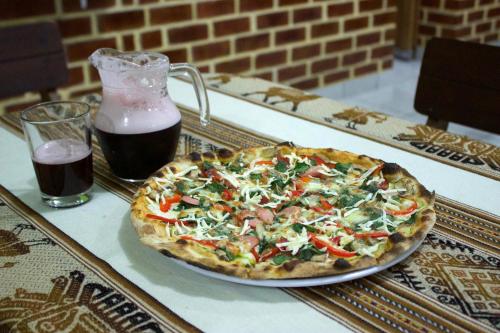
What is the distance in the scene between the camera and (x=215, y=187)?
0.86m

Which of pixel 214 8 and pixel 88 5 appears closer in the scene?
pixel 88 5

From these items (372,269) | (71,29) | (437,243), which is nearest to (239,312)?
(372,269)

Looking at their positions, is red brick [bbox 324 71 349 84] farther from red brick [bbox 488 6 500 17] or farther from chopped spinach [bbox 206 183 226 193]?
chopped spinach [bbox 206 183 226 193]

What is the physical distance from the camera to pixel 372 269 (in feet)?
2.15

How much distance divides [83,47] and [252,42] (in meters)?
0.93

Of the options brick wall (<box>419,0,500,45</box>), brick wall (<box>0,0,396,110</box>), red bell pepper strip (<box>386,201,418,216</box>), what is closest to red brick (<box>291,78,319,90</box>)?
brick wall (<box>0,0,396,110</box>)

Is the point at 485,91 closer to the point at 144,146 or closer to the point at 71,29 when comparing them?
the point at 144,146

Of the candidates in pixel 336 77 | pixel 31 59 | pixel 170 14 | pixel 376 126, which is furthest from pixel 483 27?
pixel 31 59

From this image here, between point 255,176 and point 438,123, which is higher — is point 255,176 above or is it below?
above

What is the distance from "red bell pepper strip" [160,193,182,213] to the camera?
0.79 meters

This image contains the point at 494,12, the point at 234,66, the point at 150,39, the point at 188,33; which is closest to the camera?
the point at 150,39

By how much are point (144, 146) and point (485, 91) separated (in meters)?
0.86

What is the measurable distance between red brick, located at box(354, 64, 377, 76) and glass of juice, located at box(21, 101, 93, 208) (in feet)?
9.36

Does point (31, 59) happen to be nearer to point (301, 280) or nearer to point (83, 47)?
point (83, 47)
